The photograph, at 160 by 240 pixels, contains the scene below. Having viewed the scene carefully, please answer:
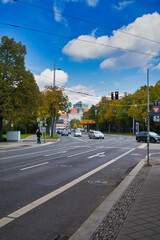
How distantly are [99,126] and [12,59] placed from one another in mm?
78860

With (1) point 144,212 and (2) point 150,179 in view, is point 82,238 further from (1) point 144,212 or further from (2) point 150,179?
(2) point 150,179

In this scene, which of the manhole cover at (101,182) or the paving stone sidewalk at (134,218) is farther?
the manhole cover at (101,182)

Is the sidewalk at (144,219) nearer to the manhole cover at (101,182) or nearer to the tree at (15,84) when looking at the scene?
the manhole cover at (101,182)

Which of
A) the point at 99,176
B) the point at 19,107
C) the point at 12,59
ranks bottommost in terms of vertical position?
the point at 99,176

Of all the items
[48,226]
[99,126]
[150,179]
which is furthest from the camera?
[99,126]

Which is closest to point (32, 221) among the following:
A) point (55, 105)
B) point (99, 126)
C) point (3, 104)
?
point (3, 104)

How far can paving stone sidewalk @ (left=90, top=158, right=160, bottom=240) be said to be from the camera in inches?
141

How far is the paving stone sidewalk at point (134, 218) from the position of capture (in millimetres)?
3582

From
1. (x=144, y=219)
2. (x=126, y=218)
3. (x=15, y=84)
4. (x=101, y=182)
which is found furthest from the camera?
(x=15, y=84)

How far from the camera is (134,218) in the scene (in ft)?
13.8

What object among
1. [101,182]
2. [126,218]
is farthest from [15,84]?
[126,218]

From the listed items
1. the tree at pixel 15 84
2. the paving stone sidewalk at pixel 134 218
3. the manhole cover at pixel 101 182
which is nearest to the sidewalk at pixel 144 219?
the paving stone sidewalk at pixel 134 218

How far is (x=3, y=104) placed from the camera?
103ft

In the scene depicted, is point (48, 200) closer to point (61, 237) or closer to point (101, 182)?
point (61, 237)
